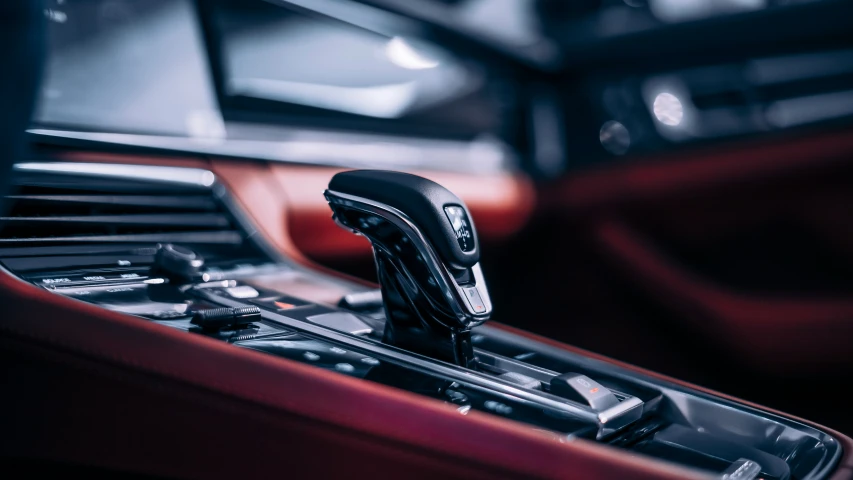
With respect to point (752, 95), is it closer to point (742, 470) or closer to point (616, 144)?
point (616, 144)

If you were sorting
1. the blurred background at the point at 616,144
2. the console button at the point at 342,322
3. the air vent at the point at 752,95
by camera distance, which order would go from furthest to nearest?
the air vent at the point at 752,95
the blurred background at the point at 616,144
the console button at the point at 342,322

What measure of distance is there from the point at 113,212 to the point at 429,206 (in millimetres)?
388

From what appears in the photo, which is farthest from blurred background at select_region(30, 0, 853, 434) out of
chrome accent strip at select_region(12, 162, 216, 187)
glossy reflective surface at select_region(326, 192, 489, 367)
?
glossy reflective surface at select_region(326, 192, 489, 367)

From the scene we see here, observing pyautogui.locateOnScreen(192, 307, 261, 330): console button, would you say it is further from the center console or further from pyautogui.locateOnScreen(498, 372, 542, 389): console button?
pyautogui.locateOnScreen(498, 372, 542, 389): console button

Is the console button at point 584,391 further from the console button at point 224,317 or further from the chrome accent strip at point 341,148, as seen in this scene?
the chrome accent strip at point 341,148

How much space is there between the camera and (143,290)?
64cm

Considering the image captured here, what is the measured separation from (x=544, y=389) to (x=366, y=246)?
26.7 inches

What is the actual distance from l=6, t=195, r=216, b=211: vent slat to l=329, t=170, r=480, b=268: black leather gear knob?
30 cm

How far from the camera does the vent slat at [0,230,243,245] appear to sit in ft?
2.15

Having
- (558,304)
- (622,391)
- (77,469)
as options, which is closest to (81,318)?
(77,469)

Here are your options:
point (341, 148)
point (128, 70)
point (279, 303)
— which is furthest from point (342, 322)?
point (341, 148)

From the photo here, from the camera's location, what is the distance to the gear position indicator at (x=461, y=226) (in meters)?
0.58

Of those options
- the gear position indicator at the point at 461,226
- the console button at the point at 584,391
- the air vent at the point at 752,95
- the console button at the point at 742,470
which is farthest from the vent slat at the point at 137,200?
the air vent at the point at 752,95

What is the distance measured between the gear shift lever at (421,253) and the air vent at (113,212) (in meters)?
0.27
